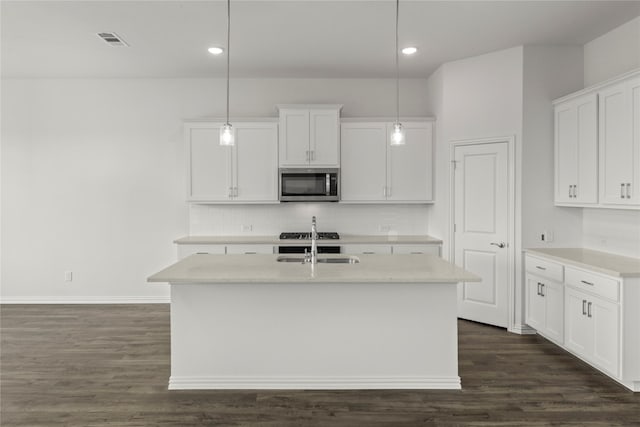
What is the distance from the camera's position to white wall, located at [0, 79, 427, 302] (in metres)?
5.43

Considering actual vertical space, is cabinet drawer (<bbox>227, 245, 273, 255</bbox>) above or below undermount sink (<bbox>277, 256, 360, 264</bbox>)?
below

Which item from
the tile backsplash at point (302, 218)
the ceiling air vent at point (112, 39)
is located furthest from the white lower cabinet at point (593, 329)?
the ceiling air vent at point (112, 39)

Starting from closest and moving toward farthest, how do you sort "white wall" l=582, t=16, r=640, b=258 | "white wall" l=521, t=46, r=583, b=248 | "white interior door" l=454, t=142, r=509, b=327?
1. "white wall" l=582, t=16, r=640, b=258
2. "white wall" l=521, t=46, r=583, b=248
3. "white interior door" l=454, t=142, r=509, b=327

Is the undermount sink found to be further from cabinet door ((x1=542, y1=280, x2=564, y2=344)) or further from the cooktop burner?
cabinet door ((x1=542, y1=280, x2=564, y2=344))

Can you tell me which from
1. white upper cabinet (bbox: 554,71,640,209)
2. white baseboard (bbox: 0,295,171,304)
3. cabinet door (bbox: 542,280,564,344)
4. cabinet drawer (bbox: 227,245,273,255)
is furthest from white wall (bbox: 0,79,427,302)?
cabinet door (bbox: 542,280,564,344)

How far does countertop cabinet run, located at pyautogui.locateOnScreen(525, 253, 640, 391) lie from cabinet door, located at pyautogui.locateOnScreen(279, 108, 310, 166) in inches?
108

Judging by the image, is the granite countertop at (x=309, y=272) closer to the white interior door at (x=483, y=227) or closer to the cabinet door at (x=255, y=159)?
the white interior door at (x=483, y=227)

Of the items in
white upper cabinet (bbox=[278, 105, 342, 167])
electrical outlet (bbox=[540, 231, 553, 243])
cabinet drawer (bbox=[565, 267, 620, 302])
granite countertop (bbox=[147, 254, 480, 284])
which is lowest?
cabinet drawer (bbox=[565, 267, 620, 302])

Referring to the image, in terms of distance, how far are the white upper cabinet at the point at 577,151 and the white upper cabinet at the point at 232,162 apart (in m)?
3.09

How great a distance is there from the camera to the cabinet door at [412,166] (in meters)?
5.15

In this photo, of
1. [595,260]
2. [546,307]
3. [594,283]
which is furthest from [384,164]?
[594,283]

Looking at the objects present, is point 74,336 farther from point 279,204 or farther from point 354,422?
point 354,422

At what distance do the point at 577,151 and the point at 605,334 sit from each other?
1691 mm

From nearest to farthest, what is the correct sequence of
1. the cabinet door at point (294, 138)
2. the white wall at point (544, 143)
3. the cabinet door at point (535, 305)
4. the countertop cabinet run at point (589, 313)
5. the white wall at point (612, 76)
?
the countertop cabinet run at point (589, 313) → the white wall at point (612, 76) → the cabinet door at point (535, 305) → the white wall at point (544, 143) → the cabinet door at point (294, 138)
